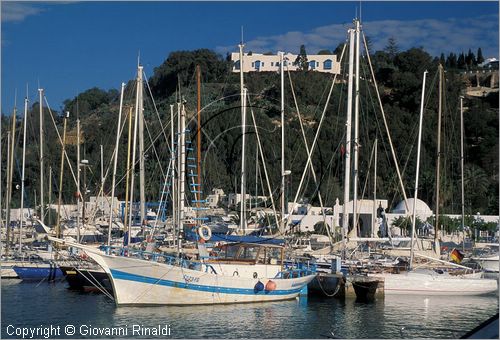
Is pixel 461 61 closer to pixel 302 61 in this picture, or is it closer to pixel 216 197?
pixel 302 61

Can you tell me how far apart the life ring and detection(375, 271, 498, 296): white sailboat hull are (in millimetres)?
7688

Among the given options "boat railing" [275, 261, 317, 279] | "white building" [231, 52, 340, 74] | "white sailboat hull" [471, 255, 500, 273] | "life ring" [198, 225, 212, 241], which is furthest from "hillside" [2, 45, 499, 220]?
"life ring" [198, 225, 212, 241]

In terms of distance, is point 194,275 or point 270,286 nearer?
point 194,275

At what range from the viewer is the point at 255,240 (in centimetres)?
4050

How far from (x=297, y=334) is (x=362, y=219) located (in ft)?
131

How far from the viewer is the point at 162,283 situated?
33.7 m

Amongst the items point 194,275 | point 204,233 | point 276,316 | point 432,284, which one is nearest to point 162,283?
point 194,275

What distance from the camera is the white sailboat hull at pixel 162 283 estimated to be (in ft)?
110

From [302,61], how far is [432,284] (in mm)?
117030

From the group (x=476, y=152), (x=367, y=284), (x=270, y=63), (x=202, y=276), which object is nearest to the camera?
(x=202, y=276)

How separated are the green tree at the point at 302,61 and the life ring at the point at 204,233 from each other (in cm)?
11564

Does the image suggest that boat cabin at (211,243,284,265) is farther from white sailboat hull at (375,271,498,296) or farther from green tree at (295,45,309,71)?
green tree at (295,45,309,71)

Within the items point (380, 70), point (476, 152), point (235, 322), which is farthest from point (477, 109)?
point (235, 322)

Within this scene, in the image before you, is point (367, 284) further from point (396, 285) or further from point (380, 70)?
point (380, 70)
